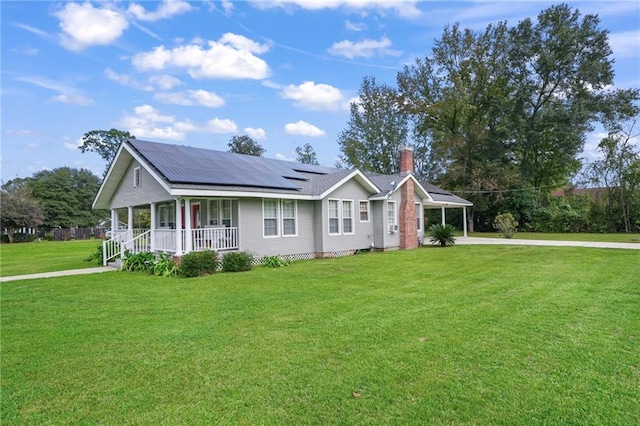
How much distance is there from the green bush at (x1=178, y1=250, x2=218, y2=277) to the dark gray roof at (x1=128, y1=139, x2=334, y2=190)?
241 cm

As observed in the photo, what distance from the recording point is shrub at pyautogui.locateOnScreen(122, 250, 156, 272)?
12.8 meters

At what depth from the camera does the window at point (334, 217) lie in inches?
637

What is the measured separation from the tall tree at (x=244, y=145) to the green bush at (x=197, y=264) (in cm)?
4041

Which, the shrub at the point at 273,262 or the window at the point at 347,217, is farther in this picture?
the window at the point at 347,217

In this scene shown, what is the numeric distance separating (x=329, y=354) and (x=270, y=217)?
1018 centimetres

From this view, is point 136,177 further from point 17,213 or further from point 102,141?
point 102,141

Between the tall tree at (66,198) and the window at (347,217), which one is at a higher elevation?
the tall tree at (66,198)

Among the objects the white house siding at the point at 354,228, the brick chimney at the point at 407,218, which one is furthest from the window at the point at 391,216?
the white house siding at the point at 354,228

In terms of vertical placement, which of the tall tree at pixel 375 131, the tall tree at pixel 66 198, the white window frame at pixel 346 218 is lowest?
the white window frame at pixel 346 218

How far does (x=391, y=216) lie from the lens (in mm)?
18656

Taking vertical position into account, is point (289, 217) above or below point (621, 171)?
below

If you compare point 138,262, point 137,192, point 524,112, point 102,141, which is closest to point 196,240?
point 138,262

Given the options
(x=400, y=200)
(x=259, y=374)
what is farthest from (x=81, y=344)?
(x=400, y=200)

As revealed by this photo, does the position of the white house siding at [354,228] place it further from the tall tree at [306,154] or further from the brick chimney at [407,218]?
the tall tree at [306,154]
